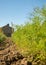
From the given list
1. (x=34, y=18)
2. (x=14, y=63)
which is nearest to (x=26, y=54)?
(x=14, y=63)

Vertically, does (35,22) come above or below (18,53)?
above

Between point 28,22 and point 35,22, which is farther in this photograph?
point 28,22

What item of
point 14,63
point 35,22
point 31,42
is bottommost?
point 14,63

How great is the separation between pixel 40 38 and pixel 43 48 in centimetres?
68

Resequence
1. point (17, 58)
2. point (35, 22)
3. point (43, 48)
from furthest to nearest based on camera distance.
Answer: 1. point (17, 58)
2. point (35, 22)
3. point (43, 48)

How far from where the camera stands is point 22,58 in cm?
2080

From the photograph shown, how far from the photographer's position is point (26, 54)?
1945 centimetres

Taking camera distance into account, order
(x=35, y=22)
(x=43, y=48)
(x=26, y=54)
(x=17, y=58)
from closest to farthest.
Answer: (x=43, y=48) → (x=35, y=22) → (x=26, y=54) → (x=17, y=58)

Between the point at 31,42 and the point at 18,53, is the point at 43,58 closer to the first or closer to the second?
the point at 31,42

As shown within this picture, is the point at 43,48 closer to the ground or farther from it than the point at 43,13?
closer to the ground

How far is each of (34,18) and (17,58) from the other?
17.7 ft

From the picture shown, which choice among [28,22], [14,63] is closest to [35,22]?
[28,22]

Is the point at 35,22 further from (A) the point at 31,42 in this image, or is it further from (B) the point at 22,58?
(B) the point at 22,58

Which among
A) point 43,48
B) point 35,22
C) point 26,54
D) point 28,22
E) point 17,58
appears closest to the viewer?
point 43,48
